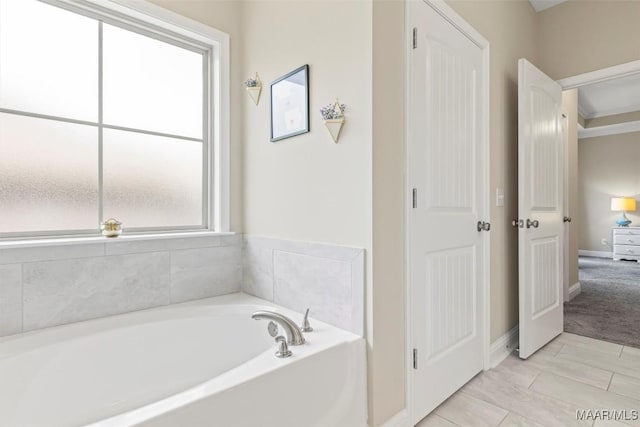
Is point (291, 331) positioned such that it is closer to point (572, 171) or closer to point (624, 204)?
point (572, 171)

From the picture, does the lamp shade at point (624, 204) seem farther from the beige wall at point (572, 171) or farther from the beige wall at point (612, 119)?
the beige wall at point (572, 171)

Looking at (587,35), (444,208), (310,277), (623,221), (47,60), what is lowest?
(310,277)

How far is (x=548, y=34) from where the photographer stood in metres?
2.88

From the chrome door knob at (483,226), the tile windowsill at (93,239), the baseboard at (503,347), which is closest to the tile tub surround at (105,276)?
the tile windowsill at (93,239)

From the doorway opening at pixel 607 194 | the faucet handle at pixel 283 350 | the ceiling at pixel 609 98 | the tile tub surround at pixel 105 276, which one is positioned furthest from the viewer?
the ceiling at pixel 609 98

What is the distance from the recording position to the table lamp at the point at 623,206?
6359 millimetres

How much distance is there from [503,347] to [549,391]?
0.48 m

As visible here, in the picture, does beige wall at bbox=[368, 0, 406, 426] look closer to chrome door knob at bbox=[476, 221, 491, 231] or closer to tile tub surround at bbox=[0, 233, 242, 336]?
chrome door knob at bbox=[476, 221, 491, 231]

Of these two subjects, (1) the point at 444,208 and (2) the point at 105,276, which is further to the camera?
(1) the point at 444,208

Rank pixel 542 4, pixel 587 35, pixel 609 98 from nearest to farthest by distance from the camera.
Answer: pixel 587 35 < pixel 542 4 < pixel 609 98

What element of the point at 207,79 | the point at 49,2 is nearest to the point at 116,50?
the point at 49,2

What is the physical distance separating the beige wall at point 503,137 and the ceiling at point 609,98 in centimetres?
290

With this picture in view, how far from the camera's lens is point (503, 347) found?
7.67ft

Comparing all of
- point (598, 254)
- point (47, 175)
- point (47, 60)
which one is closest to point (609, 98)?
point (598, 254)
